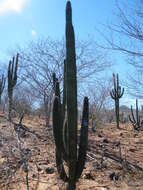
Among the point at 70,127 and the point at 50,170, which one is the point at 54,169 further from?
the point at 70,127

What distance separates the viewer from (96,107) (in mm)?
16859

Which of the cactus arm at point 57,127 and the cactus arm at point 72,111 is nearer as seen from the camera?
the cactus arm at point 72,111

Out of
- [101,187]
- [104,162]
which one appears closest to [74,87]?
[101,187]

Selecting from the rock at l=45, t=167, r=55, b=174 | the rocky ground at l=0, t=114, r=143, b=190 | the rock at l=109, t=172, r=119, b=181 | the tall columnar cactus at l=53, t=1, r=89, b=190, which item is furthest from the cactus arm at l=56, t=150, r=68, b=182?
the rock at l=109, t=172, r=119, b=181

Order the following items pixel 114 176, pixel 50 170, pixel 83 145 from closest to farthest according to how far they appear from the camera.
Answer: pixel 83 145
pixel 114 176
pixel 50 170

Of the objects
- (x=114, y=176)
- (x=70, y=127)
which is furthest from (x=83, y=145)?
(x=114, y=176)

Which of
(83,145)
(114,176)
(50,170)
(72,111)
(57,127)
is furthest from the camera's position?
(50,170)

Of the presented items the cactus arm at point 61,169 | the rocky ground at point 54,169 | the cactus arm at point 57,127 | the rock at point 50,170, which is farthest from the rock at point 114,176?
the cactus arm at point 57,127

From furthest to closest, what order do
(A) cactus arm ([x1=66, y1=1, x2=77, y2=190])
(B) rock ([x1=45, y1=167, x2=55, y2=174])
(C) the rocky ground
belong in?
(B) rock ([x1=45, y1=167, x2=55, y2=174]) → (C) the rocky ground → (A) cactus arm ([x1=66, y1=1, x2=77, y2=190])

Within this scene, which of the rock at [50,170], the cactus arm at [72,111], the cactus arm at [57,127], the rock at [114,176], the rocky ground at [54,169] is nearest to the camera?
→ the cactus arm at [72,111]

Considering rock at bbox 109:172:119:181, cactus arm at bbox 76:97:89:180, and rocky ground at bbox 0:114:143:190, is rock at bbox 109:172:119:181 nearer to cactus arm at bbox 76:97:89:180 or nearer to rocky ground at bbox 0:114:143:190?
rocky ground at bbox 0:114:143:190

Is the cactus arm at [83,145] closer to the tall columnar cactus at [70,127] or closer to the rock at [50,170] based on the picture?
the tall columnar cactus at [70,127]

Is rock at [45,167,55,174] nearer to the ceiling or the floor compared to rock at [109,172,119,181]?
nearer to the ceiling

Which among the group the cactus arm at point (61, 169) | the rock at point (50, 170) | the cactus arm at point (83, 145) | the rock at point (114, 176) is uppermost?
the cactus arm at point (83, 145)
